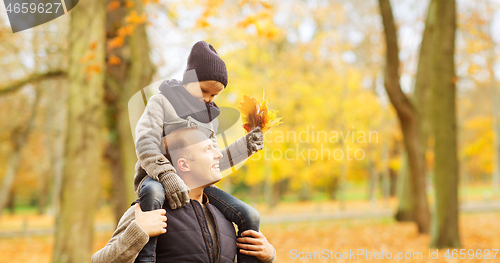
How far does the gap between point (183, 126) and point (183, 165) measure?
0.17m

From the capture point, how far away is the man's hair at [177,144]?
5.21 ft

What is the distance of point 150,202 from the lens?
142 cm

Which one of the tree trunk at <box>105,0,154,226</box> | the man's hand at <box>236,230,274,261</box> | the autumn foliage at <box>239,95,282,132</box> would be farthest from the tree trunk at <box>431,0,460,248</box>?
the man's hand at <box>236,230,274,261</box>

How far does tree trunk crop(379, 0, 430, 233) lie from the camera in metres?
7.93

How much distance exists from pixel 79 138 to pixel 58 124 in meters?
13.7

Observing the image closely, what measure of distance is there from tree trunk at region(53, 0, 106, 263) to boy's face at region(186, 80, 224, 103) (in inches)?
153

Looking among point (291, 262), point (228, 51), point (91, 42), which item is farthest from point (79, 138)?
point (228, 51)

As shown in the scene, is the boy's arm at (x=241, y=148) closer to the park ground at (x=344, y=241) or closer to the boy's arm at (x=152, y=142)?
the boy's arm at (x=152, y=142)

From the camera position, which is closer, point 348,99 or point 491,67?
point 491,67

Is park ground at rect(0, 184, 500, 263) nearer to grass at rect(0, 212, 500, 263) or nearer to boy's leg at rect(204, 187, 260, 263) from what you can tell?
grass at rect(0, 212, 500, 263)

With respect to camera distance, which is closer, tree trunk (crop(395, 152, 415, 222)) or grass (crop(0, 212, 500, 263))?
grass (crop(0, 212, 500, 263))

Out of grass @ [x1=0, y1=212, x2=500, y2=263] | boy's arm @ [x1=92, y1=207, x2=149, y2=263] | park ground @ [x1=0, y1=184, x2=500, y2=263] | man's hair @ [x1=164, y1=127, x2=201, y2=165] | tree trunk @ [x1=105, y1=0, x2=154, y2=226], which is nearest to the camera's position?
boy's arm @ [x1=92, y1=207, x2=149, y2=263]

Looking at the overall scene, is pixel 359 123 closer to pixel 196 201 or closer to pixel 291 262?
pixel 291 262

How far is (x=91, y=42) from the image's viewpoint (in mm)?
5223
